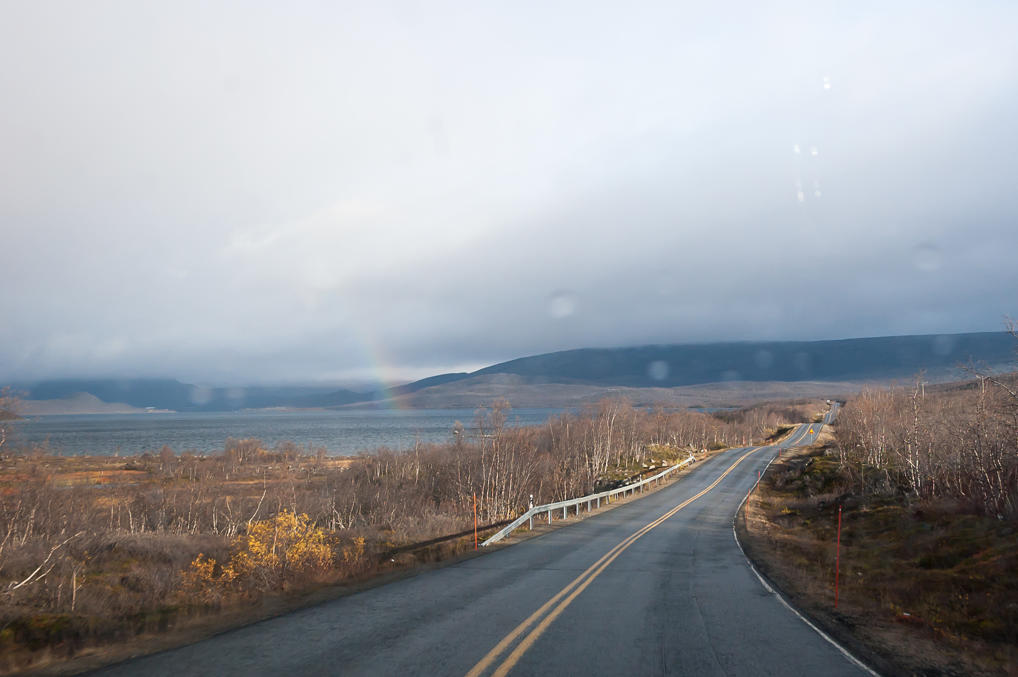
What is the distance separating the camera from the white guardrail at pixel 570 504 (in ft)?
66.0

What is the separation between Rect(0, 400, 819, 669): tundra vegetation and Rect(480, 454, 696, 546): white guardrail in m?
2.35

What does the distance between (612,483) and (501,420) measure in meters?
12.4

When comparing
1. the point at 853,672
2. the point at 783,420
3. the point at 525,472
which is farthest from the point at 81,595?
the point at 783,420

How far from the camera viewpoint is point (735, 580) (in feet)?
45.1

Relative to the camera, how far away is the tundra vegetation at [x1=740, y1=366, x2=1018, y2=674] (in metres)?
9.62

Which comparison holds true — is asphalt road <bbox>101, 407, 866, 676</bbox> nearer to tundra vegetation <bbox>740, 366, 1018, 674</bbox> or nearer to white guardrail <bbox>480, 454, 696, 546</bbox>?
tundra vegetation <bbox>740, 366, 1018, 674</bbox>

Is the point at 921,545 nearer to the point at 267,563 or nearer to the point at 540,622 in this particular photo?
the point at 540,622

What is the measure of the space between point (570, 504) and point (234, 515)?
72.5 ft

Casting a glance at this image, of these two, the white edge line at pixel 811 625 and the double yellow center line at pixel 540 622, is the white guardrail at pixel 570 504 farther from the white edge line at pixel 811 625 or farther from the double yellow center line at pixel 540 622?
the white edge line at pixel 811 625

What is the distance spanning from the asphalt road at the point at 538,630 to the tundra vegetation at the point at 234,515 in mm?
2430

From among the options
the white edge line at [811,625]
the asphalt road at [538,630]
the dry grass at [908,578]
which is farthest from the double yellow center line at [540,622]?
the dry grass at [908,578]

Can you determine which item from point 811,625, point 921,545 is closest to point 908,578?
point 921,545

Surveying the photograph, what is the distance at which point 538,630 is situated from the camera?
8602 mm

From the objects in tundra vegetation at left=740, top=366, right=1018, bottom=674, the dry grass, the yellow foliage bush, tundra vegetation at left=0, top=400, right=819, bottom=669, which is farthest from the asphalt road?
the yellow foliage bush
